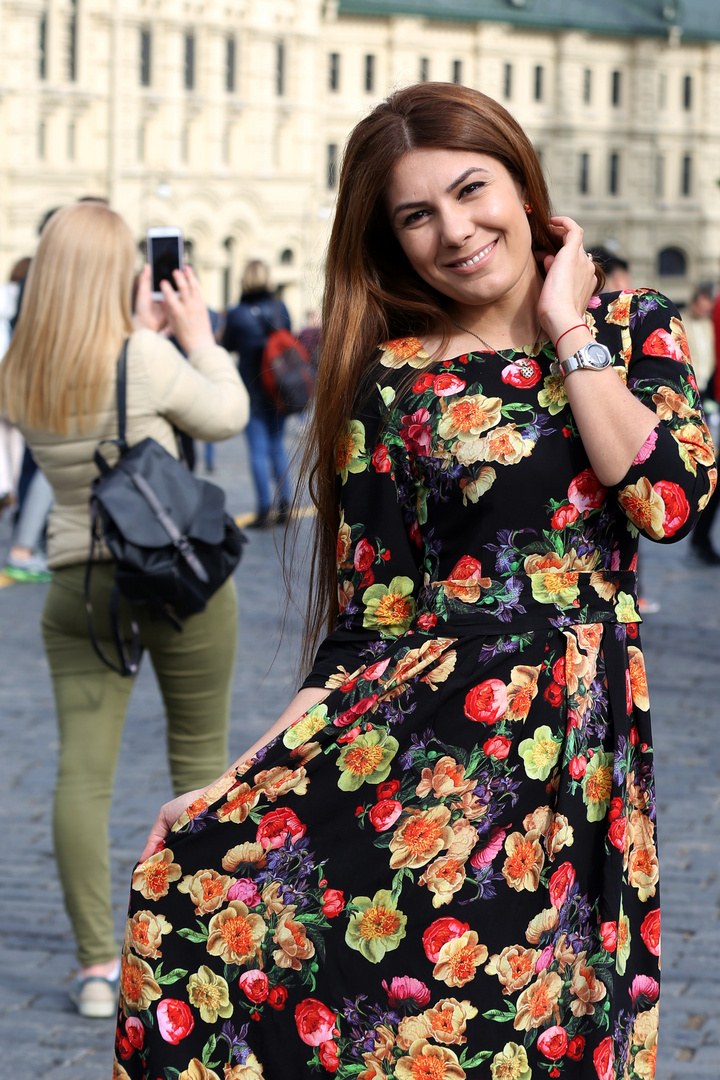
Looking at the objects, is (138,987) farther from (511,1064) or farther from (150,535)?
(150,535)

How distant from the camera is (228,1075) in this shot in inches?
79.2

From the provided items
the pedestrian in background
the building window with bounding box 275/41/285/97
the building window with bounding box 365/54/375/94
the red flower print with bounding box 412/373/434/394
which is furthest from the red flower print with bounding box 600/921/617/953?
the building window with bounding box 365/54/375/94

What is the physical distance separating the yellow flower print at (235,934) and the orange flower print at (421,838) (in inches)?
8.7

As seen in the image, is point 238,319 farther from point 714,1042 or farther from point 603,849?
point 603,849

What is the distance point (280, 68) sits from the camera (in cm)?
5894

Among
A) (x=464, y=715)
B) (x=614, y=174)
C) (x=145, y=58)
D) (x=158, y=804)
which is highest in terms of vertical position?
(x=145, y=58)

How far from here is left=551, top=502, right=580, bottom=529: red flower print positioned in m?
2.04

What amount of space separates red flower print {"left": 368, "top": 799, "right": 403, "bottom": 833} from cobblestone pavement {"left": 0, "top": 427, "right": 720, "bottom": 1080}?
161cm

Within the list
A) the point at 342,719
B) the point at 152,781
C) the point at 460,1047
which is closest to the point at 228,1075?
the point at 460,1047

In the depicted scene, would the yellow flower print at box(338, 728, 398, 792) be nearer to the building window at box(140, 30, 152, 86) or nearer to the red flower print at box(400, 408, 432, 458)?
the red flower print at box(400, 408, 432, 458)

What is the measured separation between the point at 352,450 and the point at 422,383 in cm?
14

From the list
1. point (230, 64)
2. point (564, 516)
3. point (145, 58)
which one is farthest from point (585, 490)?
point (230, 64)

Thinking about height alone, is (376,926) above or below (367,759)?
below

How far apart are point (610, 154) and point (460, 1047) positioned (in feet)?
245
